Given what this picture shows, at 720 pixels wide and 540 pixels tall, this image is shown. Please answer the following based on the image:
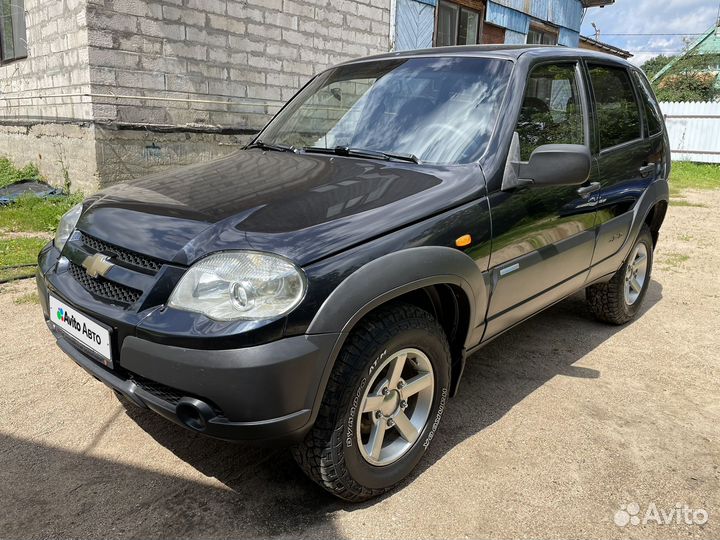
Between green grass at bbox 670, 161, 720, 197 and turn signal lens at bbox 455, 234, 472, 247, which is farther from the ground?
turn signal lens at bbox 455, 234, 472, 247

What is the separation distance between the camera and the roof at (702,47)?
2335 centimetres

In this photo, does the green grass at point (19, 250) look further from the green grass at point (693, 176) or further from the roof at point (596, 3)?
the roof at point (596, 3)

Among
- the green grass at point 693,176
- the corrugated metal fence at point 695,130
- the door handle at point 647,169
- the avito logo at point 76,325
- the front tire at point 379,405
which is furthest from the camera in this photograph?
the corrugated metal fence at point 695,130

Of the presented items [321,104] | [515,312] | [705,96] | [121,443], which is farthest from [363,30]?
[705,96]

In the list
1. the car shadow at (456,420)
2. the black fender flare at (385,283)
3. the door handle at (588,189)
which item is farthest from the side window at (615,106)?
the black fender flare at (385,283)

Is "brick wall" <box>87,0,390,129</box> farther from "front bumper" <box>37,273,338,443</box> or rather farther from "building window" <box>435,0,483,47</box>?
"front bumper" <box>37,273,338,443</box>

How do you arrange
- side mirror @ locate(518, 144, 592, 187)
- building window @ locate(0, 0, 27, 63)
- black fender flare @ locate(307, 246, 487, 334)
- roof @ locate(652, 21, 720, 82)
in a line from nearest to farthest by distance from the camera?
black fender flare @ locate(307, 246, 487, 334) < side mirror @ locate(518, 144, 592, 187) < building window @ locate(0, 0, 27, 63) < roof @ locate(652, 21, 720, 82)

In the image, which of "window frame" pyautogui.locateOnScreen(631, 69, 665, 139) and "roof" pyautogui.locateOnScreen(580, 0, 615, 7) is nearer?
"window frame" pyautogui.locateOnScreen(631, 69, 665, 139)

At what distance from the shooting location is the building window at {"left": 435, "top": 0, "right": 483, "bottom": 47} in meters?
11.6

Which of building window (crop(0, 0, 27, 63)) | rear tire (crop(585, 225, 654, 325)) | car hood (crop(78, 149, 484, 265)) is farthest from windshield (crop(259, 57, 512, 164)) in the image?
building window (crop(0, 0, 27, 63))

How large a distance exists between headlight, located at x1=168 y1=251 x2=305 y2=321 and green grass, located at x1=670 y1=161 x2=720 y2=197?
11758 mm

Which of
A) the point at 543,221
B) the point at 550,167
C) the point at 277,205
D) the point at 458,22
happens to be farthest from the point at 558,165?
the point at 458,22

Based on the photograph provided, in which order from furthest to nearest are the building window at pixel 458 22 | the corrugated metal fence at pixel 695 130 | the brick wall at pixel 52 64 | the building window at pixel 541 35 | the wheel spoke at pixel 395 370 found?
1. the corrugated metal fence at pixel 695 130
2. the building window at pixel 541 35
3. the building window at pixel 458 22
4. the brick wall at pixel 52 64
5. the wheel spoke at pixel 395 370

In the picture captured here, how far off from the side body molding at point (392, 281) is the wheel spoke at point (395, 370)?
287mm
